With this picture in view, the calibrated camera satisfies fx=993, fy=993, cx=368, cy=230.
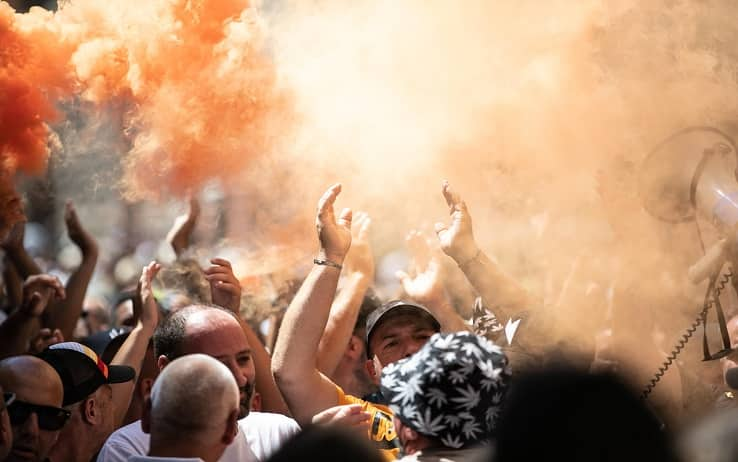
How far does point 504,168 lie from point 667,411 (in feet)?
7.47

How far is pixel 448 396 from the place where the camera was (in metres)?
2.88

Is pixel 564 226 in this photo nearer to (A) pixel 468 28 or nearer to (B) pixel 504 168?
(B) pixel 504 168

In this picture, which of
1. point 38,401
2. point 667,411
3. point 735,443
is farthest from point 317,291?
point 735,443

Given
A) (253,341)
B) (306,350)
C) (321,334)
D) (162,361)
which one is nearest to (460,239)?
(253,341)

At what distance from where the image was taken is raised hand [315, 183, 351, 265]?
4.31 metres

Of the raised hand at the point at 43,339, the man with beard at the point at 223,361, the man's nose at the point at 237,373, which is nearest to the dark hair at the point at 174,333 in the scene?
the man with beard at the point at 223,361

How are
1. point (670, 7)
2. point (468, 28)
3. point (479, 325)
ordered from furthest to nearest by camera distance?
point (468, 28), point (670, 7), point (479, 325)

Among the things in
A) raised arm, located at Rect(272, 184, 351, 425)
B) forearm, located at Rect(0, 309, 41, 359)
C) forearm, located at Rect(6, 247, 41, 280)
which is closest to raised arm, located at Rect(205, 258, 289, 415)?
raised arm, located at Rect(272, 184, 351, 425)

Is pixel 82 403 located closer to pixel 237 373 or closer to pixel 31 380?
pixel 31 380

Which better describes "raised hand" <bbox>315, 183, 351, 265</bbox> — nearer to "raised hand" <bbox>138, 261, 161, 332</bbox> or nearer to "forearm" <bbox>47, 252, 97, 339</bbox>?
"raised hand" <bbox>138, 261, 161, 332</bbox>

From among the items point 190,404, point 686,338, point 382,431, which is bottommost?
point 686,338

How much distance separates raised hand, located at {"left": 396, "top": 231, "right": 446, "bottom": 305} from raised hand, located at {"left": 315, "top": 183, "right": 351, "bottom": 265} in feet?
3.75

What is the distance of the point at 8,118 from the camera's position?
19.6ft

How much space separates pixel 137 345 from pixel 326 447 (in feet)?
11.4
